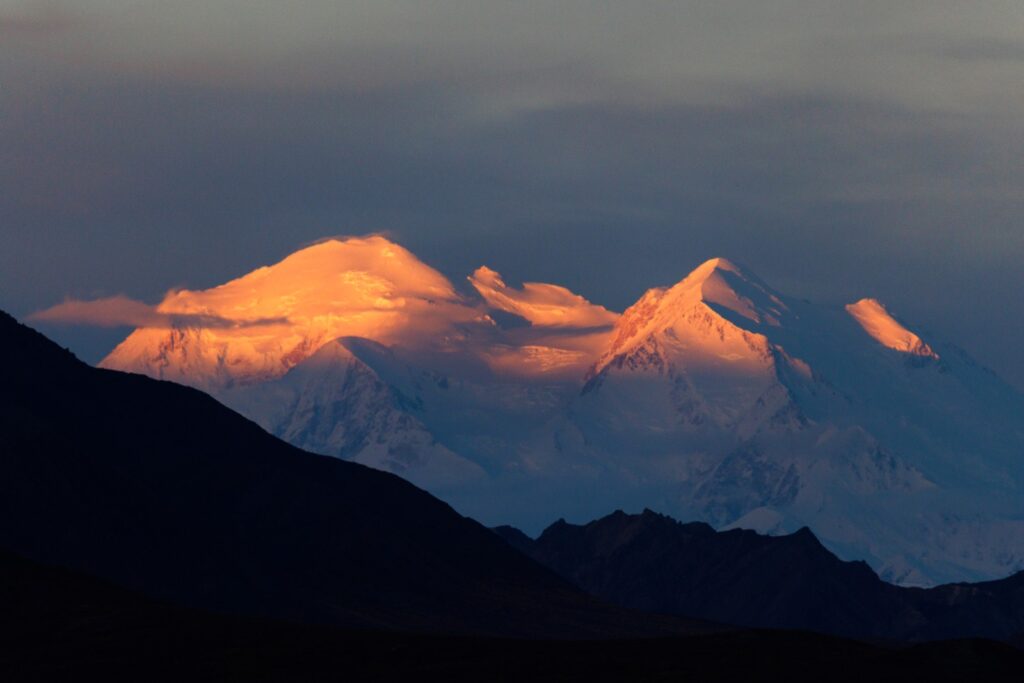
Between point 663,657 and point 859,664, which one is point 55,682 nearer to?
point 663,657

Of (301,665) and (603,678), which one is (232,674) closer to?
(301,665)

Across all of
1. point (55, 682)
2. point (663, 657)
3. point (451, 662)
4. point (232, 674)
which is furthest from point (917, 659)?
point (55, 682)

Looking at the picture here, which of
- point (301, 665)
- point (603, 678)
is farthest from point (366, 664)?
point (603, 678)

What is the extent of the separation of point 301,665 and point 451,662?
1092cm

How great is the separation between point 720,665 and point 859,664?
32.5ft

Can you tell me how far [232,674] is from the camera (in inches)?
7603

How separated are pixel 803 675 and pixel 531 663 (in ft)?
66.0

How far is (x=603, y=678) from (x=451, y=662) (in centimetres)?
1375

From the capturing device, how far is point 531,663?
19475 centimetres

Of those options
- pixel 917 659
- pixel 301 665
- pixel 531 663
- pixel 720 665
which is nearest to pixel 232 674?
pixel 301 665

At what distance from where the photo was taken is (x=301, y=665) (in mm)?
196625

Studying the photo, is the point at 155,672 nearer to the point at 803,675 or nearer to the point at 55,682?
the point at 55,682

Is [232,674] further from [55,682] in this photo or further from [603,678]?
[603,678]

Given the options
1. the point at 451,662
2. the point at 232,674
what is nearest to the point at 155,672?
the point at 232,674
